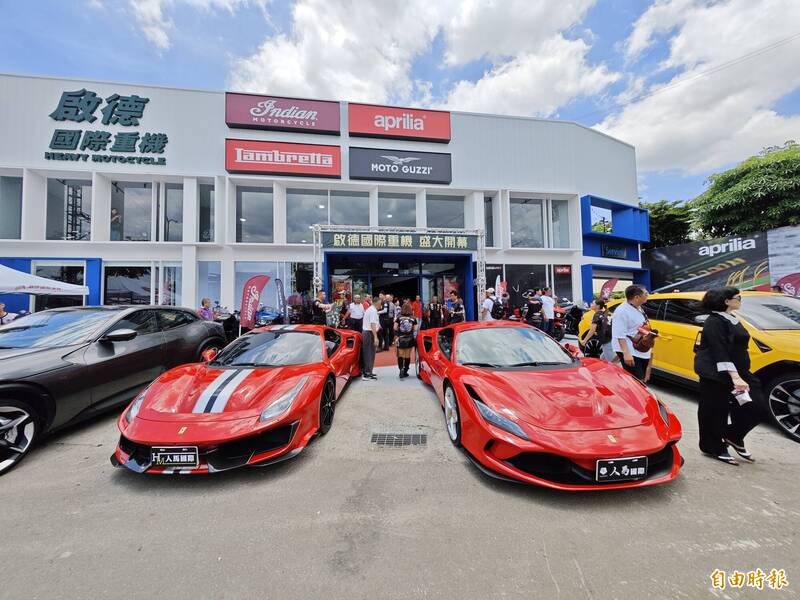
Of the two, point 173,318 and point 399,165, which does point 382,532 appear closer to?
point 173,318

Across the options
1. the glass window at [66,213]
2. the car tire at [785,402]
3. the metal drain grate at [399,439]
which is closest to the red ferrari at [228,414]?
the metal drain grate at [399,439]

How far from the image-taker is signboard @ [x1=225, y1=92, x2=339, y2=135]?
462 inches

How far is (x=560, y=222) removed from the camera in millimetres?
14586

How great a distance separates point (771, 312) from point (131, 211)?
1675 centimetres

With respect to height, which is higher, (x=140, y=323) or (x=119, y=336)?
(x=140, y=323)

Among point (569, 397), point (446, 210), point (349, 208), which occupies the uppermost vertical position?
point (446, 210)

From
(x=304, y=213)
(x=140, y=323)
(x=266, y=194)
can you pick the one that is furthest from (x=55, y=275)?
(x=140, y=323)

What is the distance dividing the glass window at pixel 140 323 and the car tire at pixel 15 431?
48.5 inches

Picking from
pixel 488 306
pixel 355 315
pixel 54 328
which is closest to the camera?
pixel 54 328

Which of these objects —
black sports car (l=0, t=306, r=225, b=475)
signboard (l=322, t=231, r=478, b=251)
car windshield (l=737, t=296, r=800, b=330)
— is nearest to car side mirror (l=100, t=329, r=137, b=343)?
black sports car (l=0, t=306, r=225, b=475)

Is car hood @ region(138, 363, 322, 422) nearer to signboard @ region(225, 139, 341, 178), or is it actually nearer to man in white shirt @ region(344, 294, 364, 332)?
man in white shirt @ region(344, 294, 364, 332)

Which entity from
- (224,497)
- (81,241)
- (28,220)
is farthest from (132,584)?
(28,220)

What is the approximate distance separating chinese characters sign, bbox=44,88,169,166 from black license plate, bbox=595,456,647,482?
14725 mm

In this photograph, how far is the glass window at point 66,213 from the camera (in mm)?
11203
